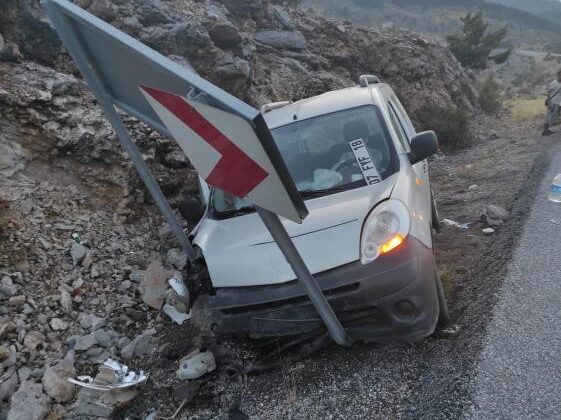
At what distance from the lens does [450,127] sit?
13656 mm

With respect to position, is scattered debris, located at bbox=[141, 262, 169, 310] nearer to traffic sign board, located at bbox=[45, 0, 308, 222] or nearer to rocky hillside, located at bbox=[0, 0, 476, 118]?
traffic sign board, located at bbox=[45, 0, 308, 222]

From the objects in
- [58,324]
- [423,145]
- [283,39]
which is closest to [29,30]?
[58,324]

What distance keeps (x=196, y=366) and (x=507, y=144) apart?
12.3m

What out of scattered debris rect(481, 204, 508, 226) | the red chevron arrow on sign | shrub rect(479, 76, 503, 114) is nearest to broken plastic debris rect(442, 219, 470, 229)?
scattered debris rect(481, 204, 508, 226)

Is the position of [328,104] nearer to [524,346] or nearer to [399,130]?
[399,130]

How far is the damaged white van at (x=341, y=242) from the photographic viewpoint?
3.20 m

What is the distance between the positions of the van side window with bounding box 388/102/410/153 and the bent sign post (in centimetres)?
206

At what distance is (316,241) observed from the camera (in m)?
3.49

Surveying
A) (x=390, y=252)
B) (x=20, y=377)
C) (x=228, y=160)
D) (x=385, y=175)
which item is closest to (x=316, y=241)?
(x=390, y=252)

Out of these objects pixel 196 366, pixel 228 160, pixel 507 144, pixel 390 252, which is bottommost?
pixel 507 144

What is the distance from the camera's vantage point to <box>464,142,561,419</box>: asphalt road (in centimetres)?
273

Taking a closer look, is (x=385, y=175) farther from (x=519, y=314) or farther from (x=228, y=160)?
(x=228, y=160)

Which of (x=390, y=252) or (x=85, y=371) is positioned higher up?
(x=390, y=252)

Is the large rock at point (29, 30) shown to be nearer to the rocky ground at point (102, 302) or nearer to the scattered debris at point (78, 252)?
the rocky ground at point (102, 302)
